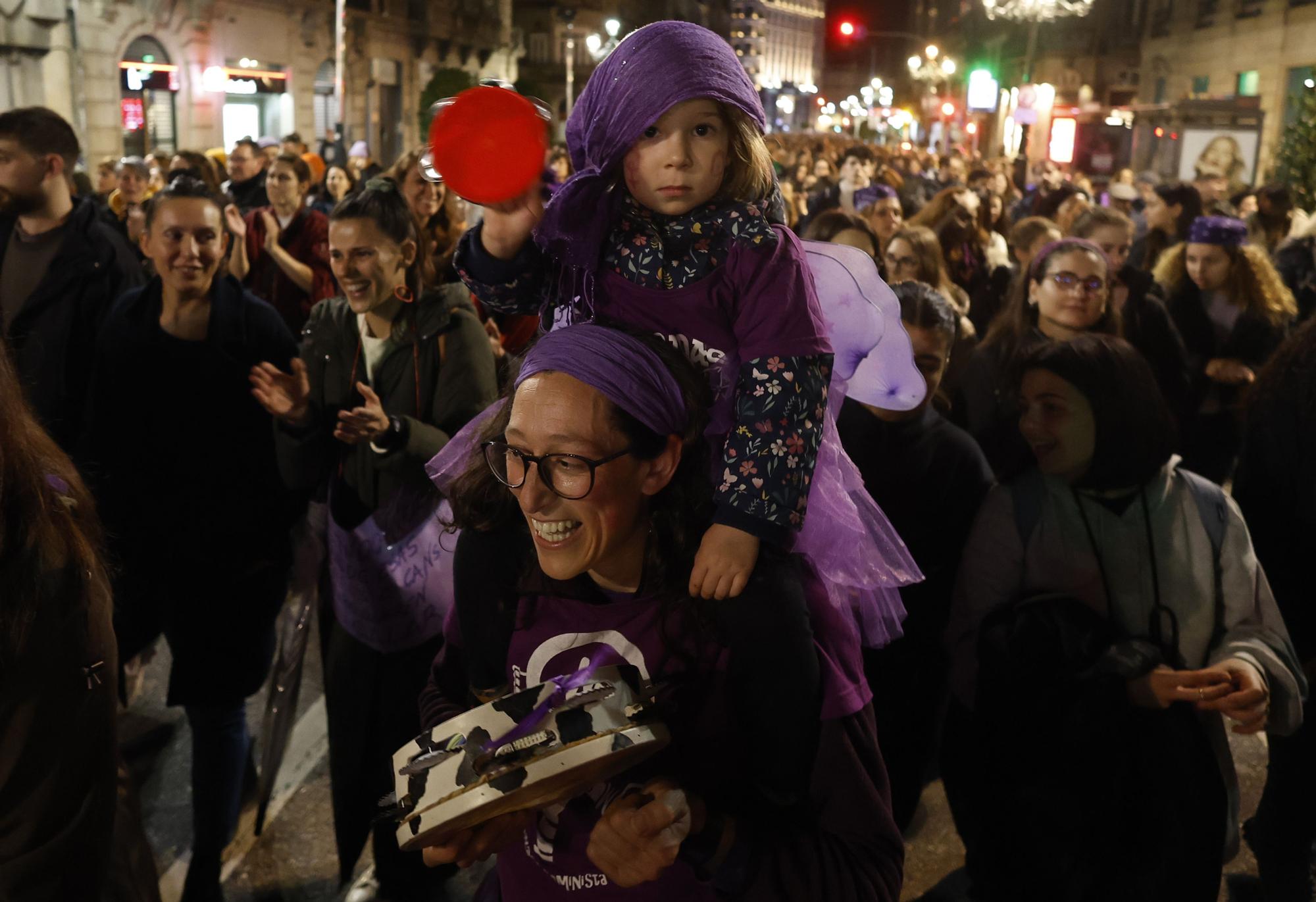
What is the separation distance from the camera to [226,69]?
86.7ft

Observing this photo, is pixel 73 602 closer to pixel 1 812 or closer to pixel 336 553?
pixel 1 812

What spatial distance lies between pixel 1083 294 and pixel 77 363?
13.0 feet

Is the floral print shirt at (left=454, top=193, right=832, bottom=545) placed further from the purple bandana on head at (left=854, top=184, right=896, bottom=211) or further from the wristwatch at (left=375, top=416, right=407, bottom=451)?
the purple bandana on head at (left=854, top=184, right=896, bottom=211)

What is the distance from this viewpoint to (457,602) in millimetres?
1977

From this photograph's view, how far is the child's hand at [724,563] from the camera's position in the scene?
1749 mm

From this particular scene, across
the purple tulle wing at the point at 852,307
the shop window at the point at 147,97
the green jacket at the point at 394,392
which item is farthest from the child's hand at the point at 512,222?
the shop window at the point at 147,97

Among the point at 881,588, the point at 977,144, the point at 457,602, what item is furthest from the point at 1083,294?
the point at 977,144

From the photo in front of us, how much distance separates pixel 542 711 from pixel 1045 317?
369cm

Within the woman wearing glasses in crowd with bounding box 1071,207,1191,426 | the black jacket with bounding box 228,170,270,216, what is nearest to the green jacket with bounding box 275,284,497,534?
the woman wearing glasses in crowd with bounding box 1071,207,1191,426

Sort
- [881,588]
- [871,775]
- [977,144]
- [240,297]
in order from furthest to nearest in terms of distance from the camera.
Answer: [977,144]
[240,297]
[881,588]
[871,775]

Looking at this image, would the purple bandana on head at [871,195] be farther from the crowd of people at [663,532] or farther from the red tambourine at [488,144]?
the red tambourine at [488,144]

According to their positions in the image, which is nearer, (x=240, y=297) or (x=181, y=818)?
(x=240, y=297)

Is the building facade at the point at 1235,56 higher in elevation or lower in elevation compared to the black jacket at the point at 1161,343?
higher

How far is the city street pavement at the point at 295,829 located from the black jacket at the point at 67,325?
4.27 feet
